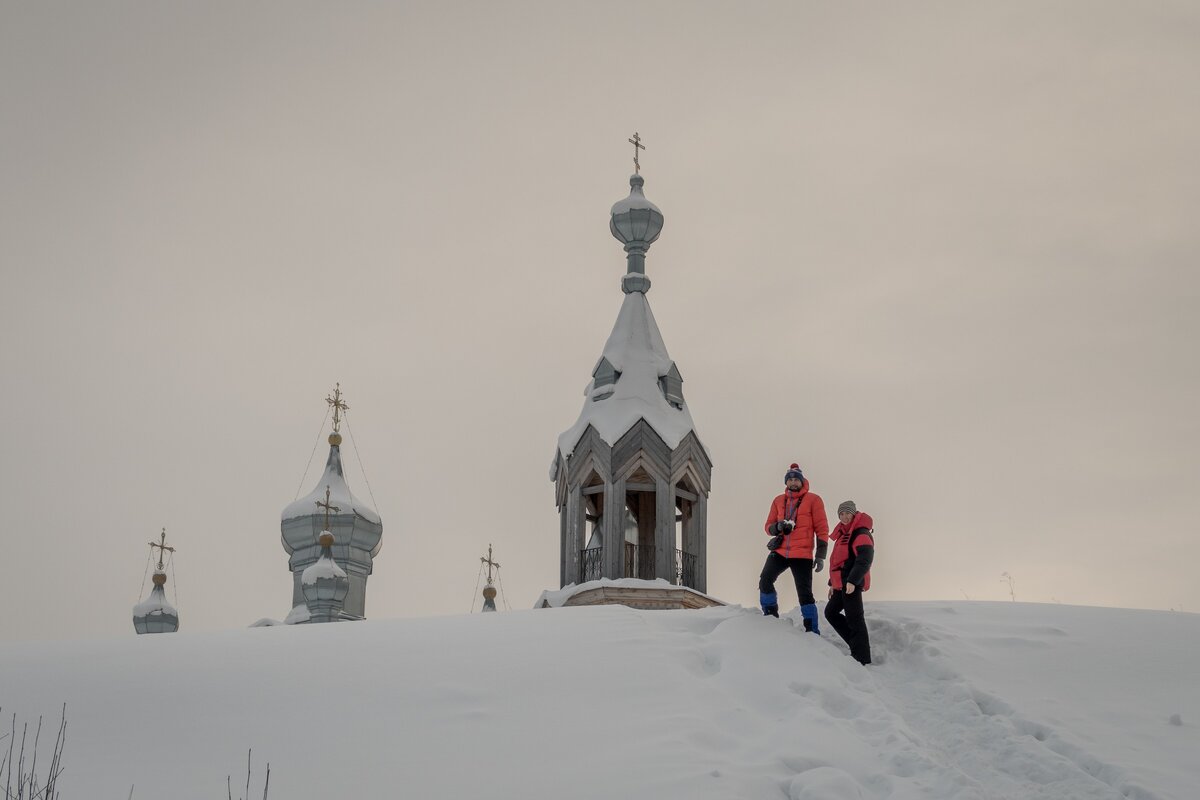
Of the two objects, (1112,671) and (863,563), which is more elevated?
(863,563)

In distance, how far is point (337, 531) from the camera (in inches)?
1524

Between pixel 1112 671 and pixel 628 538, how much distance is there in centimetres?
1519

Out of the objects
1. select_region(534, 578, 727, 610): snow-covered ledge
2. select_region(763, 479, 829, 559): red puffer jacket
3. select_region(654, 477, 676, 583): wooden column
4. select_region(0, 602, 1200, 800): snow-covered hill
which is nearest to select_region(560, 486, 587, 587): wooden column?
select_region(534, 578, 727, 610): snow-covered ledge

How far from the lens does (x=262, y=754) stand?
8.50m

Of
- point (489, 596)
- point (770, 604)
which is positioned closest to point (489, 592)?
point (489, 596)

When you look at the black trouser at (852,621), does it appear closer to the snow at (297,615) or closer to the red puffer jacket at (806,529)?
the red puffer jacket at (806,529)

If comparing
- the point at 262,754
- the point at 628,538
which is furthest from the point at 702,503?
the point at 262,754

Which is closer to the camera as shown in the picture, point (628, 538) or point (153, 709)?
point (153, 709)

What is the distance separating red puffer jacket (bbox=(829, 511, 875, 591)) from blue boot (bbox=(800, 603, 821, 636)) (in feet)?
1.12

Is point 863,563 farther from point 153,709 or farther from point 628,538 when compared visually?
point 628,538

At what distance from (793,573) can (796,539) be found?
40 centimetres

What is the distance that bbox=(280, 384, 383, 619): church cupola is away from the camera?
38.8 meters

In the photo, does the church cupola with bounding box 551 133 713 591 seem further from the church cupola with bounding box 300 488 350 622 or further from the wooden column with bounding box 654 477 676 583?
the church cupola with bounding box 300 488 350 622

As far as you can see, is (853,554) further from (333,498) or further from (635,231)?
(333,498)
